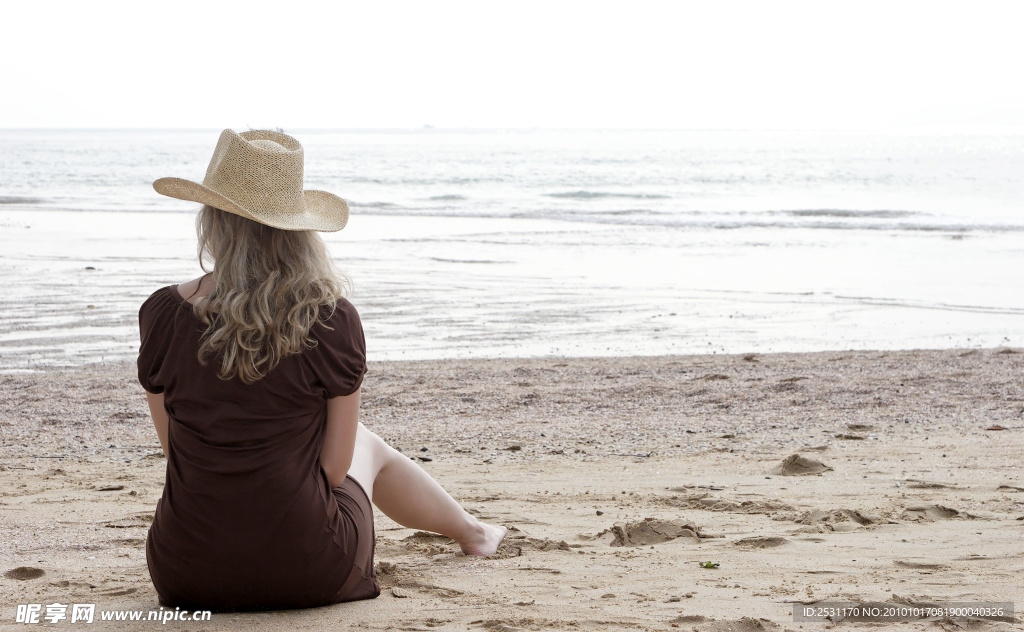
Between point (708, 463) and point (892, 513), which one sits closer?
point (892, 513)

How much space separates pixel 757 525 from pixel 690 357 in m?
4.14

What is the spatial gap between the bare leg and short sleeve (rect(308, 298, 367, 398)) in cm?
43

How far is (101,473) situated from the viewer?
182 inches

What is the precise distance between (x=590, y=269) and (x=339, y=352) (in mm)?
11484

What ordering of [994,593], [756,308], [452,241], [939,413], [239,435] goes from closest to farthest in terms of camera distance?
[239,435]
[994,593]
[939,413]
[756,308]
[452,241]

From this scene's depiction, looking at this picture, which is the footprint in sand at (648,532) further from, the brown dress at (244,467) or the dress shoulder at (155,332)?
the dress shoulder at (155,332)

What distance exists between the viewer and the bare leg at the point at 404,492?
9.46ft

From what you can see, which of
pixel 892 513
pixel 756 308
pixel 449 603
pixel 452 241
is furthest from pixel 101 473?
pixel 452 241

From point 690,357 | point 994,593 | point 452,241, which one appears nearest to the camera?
point 994,593

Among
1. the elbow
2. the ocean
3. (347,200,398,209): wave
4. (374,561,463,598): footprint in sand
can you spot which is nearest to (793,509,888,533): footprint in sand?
(374,561,463,598): footprint in sand

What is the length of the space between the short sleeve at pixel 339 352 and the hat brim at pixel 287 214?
0.23 m

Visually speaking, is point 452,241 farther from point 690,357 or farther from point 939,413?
point 939,413

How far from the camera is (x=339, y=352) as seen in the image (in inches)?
95.7

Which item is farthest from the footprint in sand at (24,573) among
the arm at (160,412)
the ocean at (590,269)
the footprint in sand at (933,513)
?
the ocean at (590,269)
